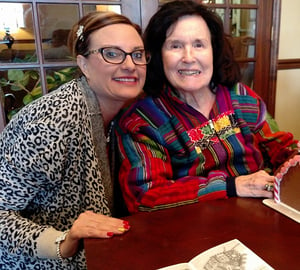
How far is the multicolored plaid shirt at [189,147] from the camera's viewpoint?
40.2 inches

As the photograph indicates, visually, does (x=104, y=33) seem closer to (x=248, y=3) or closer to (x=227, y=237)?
(x=227, y=237)

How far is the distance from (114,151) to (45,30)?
94cm

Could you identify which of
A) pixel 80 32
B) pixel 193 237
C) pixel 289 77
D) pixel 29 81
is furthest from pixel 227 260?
pixel 289 77

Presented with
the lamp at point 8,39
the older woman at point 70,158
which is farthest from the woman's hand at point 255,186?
the lamp at point 8,39

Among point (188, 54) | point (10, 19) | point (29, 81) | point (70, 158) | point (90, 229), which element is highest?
point (10, 19)

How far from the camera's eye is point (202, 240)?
2.43 feet

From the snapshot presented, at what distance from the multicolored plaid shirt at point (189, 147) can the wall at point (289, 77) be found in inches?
59.5

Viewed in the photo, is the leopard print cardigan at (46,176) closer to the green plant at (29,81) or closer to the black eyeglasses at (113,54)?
the black eyeglasses at (113,54)

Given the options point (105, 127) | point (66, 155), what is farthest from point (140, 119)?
point (66, 155)

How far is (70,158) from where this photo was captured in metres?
0.98

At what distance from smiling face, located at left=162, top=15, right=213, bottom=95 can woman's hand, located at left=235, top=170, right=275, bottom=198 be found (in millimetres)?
410

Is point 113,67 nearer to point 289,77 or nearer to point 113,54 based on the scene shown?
point 113,54

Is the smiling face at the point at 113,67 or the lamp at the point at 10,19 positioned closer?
the smiling face at the point at 113,67

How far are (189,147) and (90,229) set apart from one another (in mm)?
506
